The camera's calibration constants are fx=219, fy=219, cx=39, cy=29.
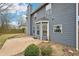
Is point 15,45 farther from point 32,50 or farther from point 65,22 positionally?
point 65,22

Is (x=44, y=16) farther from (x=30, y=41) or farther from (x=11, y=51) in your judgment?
(x=11, y=51)

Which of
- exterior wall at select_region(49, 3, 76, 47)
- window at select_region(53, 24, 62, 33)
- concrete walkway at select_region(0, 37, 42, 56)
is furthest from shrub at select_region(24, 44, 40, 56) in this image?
window at select_region(53, 24, 62, 33)

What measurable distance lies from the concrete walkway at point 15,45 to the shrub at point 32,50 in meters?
0.07

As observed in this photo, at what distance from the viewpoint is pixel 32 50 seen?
351 centimetres

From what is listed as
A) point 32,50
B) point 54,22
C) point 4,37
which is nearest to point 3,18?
point 4,37

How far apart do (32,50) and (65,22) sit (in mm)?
708

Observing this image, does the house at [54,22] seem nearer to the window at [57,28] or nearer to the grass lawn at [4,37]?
the window at [57,28]

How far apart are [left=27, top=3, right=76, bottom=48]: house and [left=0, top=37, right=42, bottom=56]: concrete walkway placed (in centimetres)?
14

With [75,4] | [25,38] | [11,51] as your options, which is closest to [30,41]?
[25,38]

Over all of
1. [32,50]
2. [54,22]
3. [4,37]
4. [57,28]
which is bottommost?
[32,50]

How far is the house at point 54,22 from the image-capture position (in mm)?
3551

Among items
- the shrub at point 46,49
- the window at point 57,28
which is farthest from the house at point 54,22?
the shrub at point 46,49

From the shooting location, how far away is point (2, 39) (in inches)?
142

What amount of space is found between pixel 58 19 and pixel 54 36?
29 cm
